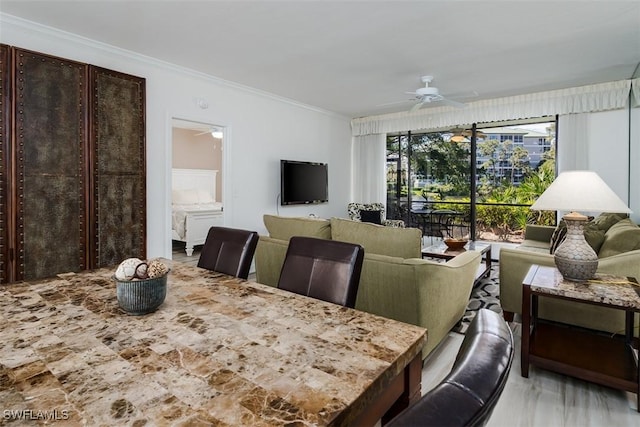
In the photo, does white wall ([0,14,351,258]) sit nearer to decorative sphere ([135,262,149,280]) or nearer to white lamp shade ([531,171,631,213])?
decorative sphere ([135,262,149,280])

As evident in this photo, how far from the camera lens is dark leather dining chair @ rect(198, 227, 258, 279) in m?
1.89

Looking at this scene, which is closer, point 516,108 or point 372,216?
point 516,108

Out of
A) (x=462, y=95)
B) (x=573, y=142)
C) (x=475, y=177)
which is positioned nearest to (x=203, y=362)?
(x=462, y=95)

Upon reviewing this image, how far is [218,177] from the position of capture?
28.7 feet

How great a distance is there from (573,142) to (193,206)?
Answer: 6.54 m

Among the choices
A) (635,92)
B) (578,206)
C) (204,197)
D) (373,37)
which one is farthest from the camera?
(204,197)

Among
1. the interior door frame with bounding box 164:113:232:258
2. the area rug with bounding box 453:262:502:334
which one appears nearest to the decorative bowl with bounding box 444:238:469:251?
the area rug with bounding box 453:262:502:334

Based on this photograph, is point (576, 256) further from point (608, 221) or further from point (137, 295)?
point (137, 295)

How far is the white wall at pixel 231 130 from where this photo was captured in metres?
3.33

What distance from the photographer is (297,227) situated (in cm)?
306

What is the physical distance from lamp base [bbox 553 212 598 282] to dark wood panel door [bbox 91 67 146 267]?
3617mm

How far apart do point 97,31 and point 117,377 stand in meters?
3.41

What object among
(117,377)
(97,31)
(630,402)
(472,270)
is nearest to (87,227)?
(97,31)

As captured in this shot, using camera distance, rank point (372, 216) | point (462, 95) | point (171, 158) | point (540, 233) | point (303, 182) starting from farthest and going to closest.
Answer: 1. point (372, 216)
2. point (303, 182)
3. point (462, 95)
4. point (540, 233)
5. point (171, 158)
